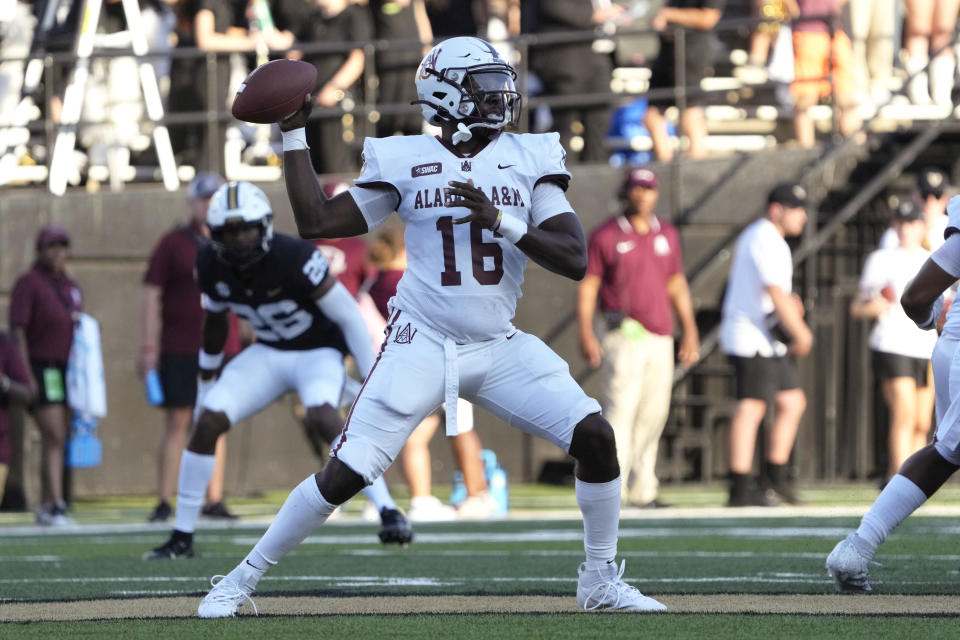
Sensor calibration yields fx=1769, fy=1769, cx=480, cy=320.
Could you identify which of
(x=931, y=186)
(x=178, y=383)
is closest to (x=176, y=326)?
(x=178, y=383)

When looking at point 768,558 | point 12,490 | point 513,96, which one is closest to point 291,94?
A: point 513,96

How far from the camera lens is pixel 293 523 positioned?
564cm

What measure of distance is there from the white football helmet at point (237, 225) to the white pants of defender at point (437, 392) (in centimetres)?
250

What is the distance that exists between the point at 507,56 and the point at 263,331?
620cm

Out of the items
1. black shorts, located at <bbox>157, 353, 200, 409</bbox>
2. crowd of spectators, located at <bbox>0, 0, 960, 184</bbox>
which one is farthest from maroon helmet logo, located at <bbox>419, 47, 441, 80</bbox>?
crowd of spectators, located at <bbox>0, 0, 960, 184</bbox>

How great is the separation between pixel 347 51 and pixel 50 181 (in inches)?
100

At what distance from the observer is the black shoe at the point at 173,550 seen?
26.5 ft

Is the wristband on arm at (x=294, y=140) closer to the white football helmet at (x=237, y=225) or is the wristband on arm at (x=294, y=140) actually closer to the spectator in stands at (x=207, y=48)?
the white football helmet at (x=237, y=225)

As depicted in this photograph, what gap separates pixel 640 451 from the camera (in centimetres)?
1136

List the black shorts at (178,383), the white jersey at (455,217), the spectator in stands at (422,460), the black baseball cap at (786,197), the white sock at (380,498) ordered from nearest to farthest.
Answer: the white jersey at (455,217)
the white sock at (380,498)
the spectator in stands at (422,460)
the black shorts at (178,383)
the black baseball cap at (786,197)

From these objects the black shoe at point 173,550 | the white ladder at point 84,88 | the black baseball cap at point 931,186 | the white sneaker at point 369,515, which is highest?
the white ladder at point 84,88

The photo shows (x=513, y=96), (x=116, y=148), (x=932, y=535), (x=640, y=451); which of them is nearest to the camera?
(x=513, y=96)

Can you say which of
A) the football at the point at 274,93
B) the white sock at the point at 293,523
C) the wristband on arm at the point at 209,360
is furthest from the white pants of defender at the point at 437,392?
the wristband on arm at the point at 209,360

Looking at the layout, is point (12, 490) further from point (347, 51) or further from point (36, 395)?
point (347, 51)
